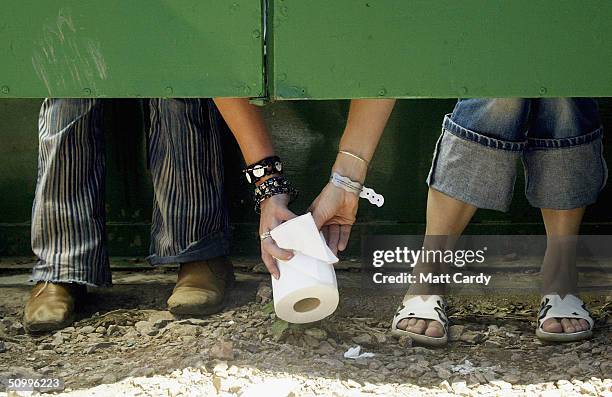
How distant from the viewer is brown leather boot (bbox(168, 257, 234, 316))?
2.89 meters

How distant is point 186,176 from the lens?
3.01m

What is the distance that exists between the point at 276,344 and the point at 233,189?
1063 millimetres

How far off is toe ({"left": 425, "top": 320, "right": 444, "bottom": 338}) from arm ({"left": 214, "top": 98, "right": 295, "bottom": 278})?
1.61 feet

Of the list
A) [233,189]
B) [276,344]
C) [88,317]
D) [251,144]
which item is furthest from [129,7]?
[233,189]

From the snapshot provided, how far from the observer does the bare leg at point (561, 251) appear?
2.81m

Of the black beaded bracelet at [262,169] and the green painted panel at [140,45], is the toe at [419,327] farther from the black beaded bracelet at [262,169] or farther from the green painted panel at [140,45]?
the green painted panel at [140,45]

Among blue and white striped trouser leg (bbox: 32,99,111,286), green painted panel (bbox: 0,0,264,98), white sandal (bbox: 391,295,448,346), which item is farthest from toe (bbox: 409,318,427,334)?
blue and white striped trouser leg (bbox: 32,99,111,286)

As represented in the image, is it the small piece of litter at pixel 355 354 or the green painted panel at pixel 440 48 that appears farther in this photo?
the small piece of litter at pixel 355 354

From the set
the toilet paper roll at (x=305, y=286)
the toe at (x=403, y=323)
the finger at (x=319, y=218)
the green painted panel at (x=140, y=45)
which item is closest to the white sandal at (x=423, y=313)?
the toe at (x=403, y=323)

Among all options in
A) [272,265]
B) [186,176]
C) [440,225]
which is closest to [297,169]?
[186,176]

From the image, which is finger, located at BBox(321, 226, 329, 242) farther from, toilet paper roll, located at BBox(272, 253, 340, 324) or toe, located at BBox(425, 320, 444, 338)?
toe, located at BBox(425, 320, 444, 338)

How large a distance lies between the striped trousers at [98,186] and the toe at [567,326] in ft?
3.59

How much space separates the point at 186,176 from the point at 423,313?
85 centimetres

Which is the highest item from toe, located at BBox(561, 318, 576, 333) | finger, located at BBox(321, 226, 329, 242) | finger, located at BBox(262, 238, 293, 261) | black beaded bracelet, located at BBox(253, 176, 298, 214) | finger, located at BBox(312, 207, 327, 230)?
black beaded bracelet, located at BBox(253, 176, 298, 214)
